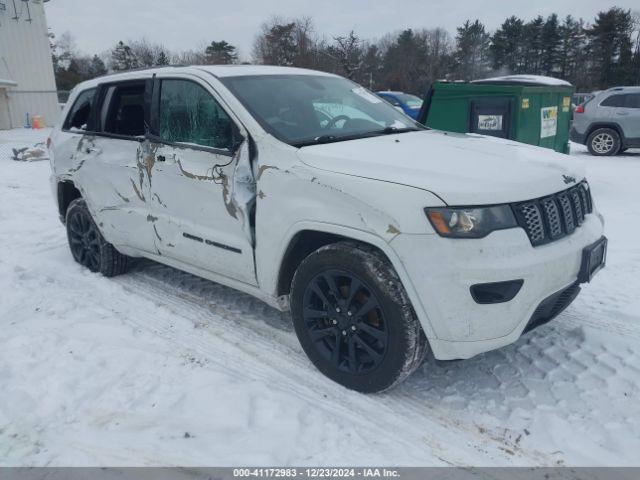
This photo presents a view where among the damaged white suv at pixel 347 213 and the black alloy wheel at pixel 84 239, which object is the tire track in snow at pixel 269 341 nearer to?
the damaged white suv at pixel 347 213

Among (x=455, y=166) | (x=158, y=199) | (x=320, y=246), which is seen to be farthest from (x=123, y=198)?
(x=455, y=166)

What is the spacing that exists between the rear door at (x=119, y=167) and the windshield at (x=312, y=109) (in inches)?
43.0

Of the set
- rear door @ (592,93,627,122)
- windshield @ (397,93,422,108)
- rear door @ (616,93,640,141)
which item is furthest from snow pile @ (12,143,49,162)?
rear door @ (616,93,640,141)

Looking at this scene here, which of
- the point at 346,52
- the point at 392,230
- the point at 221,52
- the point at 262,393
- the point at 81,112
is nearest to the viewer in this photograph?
the point at 392,230

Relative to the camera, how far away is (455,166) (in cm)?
278

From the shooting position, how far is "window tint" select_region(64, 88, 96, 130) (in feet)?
15.8

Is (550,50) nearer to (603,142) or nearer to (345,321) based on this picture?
(603,142)

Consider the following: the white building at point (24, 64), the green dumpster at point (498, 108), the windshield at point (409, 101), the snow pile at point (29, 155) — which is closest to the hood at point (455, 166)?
the green dumpster at point (498, 108)

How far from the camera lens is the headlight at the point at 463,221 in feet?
8.19

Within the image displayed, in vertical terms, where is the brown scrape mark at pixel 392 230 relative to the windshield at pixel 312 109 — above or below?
below

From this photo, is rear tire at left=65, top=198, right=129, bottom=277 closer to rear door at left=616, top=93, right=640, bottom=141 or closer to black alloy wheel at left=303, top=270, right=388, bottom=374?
black alloy wheel at left=303, top=270, right=388, bottom=374

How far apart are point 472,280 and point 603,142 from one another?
1189cm

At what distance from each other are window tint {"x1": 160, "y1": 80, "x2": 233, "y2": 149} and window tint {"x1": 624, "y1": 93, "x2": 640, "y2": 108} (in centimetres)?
1170

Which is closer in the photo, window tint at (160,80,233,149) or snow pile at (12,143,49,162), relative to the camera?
window tint at (160,80,233,149)
